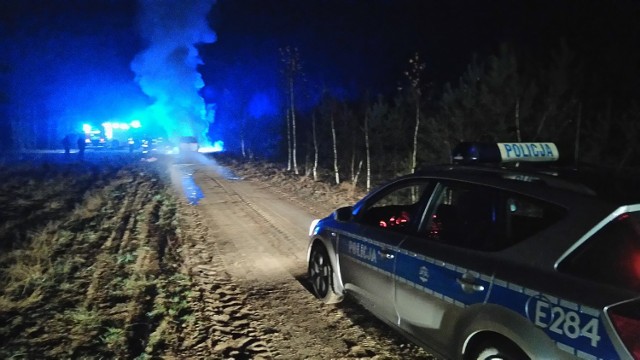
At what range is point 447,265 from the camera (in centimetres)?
274

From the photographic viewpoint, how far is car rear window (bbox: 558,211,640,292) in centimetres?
196

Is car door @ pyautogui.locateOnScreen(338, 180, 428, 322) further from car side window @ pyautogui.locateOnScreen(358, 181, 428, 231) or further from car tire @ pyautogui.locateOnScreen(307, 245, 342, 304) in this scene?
car tire @ pyautogui.locateOnScreen(307, 245, 342, 304)

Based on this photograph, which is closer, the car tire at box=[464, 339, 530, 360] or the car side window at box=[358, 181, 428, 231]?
the car tire at box=[464, 339, 530, 360]

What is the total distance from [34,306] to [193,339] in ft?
7.27

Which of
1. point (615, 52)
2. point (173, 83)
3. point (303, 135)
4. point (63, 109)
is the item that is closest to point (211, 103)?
point (173, 83)

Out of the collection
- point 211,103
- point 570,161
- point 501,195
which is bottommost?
point 501,195

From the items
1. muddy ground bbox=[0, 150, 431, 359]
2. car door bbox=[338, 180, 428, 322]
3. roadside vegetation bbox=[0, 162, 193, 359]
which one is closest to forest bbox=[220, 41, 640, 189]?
muddy ground bbox=[0, 150, 431, 359]

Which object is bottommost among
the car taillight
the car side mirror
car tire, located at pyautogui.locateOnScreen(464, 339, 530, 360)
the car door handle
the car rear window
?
car tire, located at pyautogui.locateOnScreen(464, 339, 530, 360)

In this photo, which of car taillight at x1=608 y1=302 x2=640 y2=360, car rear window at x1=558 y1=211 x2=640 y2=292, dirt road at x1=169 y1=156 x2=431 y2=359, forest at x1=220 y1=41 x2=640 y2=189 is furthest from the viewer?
forest at x1=220 y1=41 x2=640 y2=189

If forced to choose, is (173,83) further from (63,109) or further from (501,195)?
(501,195)

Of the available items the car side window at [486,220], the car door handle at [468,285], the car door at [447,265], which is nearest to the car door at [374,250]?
the car door at [447,265]

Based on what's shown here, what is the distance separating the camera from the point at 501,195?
9.11 ft

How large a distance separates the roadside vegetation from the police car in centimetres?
223

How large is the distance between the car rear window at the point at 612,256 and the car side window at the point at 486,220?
251 mm
